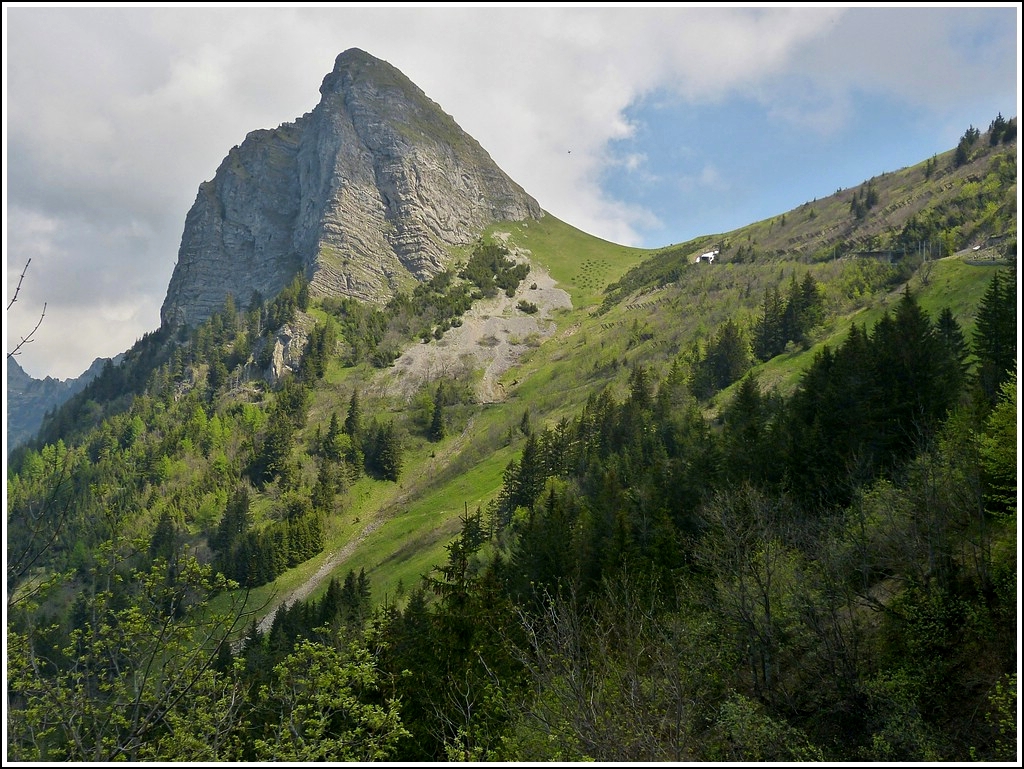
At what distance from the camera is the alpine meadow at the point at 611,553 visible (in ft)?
40.4

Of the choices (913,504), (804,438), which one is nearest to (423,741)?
(913,504)

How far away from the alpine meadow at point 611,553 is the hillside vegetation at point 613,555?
219 mm

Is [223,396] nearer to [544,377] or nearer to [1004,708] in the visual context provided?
[544,377]

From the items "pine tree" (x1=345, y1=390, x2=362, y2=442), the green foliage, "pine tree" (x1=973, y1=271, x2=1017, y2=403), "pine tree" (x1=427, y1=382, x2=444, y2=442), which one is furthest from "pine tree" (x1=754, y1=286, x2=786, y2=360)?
the green foliage

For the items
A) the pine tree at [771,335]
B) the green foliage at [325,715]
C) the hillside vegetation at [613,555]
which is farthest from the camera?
the pine tree at [771,335]

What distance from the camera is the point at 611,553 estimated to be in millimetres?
39156

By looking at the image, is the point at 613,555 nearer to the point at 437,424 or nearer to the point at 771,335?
Result: the point at 771,335

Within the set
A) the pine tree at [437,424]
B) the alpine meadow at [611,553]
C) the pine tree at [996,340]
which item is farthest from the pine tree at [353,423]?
the pine tree at [996,340]

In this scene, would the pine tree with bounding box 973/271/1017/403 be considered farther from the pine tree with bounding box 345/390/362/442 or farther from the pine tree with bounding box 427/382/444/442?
the pine tree with bounding box 345/390/362/442

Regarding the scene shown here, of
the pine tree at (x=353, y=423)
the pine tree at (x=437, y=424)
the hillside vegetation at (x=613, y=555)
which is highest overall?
the pine tree at (x=353, y=423)

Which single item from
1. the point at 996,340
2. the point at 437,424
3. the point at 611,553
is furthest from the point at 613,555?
the point at 437,424

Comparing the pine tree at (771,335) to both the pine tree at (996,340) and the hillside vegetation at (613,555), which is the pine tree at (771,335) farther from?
the pine tree at (996,340)

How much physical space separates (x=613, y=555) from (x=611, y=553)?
30cm

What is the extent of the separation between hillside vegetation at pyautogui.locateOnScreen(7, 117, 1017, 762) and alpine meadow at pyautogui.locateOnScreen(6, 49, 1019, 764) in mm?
219
